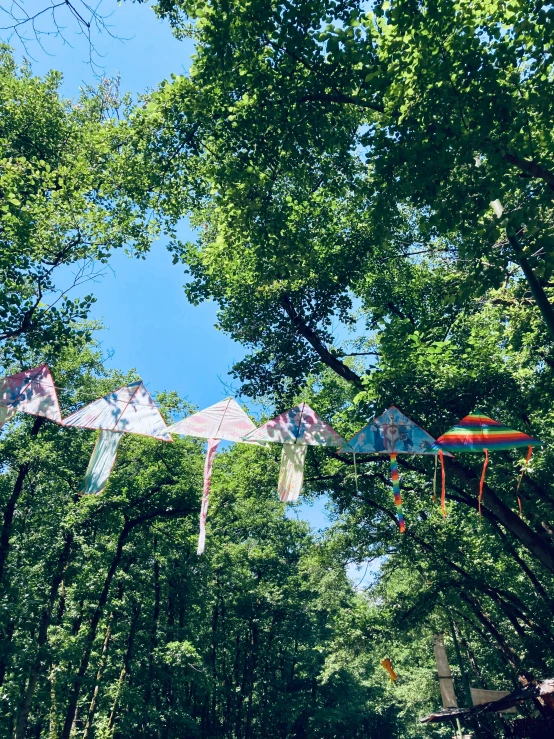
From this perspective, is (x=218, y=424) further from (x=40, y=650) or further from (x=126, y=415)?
(x=40, y=650)

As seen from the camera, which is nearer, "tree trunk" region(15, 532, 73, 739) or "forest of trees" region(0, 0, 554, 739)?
"forest of trees" region(0, 0, 554, 739)

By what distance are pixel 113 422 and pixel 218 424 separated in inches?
69.2

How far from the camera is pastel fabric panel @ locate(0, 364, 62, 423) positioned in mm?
8523

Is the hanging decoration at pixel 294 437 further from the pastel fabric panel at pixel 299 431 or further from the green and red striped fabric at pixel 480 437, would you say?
the green and red striped fabric at pixel 480 437

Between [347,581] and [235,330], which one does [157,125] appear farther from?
[347,581]

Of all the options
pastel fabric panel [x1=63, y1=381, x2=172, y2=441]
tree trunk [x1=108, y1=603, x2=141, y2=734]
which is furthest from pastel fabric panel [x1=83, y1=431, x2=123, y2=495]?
tree trunk [x1=108, y1=603, x2=141, y2=734]

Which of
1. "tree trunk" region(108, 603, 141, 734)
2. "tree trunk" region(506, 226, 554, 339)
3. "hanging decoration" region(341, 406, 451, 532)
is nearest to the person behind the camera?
"tree trunk" region(506, 226, 554, 339)

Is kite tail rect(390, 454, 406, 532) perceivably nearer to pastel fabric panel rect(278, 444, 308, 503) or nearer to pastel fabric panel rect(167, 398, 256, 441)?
pastel fabric panel rect(278, 444, 308, 503)

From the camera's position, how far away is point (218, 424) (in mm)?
8836

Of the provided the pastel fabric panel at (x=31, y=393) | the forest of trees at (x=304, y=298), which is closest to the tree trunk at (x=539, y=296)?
the forest of trees at (x=304, y=298)

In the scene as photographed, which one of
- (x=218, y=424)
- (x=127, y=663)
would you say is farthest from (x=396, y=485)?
(x=127, y=663)

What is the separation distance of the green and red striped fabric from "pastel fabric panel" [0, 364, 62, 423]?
6.47 metres

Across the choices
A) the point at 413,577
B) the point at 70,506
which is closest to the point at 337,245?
the point at 70,506

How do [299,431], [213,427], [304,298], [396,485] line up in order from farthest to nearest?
1. [304,298]
2. [396,485]
3. [299,431]
4. [213,427]
